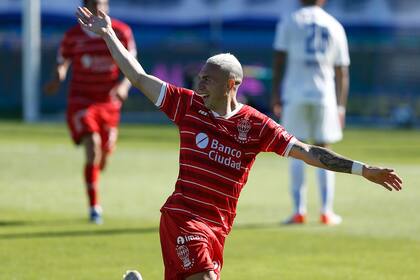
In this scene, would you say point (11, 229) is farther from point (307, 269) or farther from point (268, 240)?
point (307, 269)

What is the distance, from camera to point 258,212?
14.6 meters

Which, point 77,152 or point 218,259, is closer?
point 218,259

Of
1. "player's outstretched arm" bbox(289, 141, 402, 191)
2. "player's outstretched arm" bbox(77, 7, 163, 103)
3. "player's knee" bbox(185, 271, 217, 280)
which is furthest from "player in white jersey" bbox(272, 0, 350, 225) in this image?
"player's knee" bbox(185, 271, 217, 280)

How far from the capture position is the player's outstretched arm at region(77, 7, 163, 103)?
812cm

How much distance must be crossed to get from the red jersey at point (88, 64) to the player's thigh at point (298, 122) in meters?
1.93

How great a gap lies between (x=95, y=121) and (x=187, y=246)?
6.18m

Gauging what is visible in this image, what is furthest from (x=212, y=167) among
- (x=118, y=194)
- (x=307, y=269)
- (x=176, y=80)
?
(x=176, y=80)

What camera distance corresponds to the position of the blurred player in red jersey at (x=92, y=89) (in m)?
13.8

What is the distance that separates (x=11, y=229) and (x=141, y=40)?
93.3ft

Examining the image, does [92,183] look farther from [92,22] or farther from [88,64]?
[92,22]

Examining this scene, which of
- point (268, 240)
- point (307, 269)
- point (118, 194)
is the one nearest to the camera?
point (307, 269)

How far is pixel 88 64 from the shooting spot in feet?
46.1

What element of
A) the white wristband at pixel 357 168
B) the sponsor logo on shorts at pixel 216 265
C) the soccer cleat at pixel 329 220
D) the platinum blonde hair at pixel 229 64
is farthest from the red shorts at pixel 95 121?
the white wristband at pixel 357 168

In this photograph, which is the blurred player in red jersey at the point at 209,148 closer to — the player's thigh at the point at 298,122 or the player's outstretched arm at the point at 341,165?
the player's outstretched arm at the point at 341,165
